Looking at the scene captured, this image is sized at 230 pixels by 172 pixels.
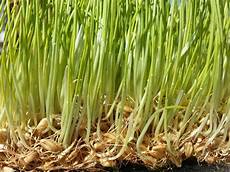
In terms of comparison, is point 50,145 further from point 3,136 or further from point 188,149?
point 188,149

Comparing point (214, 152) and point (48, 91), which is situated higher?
point (48, 91)

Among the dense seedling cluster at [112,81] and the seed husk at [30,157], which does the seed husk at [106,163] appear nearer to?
the dense seedling cluster at [112,81]

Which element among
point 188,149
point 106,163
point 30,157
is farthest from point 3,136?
point 188,149

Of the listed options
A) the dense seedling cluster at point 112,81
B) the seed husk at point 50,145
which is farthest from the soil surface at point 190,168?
the seed husk at point 50,145

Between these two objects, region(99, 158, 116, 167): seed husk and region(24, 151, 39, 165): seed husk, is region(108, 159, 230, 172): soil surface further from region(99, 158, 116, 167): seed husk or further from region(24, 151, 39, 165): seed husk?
region(24, 151, 39, 165): seed husk

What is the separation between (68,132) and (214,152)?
0.27m

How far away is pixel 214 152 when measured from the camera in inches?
28.4

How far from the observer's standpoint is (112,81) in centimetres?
71

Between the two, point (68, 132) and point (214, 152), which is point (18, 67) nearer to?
point (68, 132)

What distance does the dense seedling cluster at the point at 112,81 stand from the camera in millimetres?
671

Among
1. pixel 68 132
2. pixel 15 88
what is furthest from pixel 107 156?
pixel 15 88

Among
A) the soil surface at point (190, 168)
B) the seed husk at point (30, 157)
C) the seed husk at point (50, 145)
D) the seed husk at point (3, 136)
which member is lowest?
the soil surface at point (190, 168)

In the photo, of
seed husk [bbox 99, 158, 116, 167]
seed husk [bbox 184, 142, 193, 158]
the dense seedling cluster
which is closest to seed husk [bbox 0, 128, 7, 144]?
the dense seedling cluster

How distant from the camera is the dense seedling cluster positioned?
67 cm
